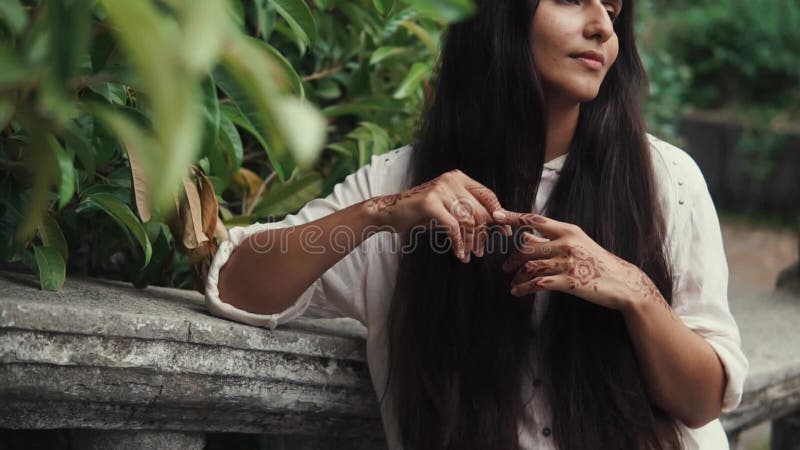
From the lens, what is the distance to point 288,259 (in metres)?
2.00

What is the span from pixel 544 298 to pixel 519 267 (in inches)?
7.4

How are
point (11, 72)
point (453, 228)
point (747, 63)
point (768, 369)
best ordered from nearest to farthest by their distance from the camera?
point (11, 72)
point (453, 228)
point (768, 369)
point (747, 63)

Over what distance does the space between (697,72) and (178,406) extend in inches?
270

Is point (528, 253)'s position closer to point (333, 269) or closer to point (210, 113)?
point (333, 269)

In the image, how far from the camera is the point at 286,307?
2.03m

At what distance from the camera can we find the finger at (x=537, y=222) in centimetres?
183

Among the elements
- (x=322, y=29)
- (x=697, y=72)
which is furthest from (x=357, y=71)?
(x=697, y=72)

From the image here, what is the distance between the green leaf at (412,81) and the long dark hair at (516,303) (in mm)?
567

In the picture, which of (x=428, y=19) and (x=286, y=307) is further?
(x=428, y=19)

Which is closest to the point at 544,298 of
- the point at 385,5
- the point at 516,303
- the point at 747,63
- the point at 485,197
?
the point at 516,303

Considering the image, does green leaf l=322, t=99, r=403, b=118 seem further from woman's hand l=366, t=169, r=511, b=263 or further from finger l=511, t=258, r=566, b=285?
finger l=511, t=258, r=566, b=285

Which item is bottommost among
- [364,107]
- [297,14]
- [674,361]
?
[364,107]

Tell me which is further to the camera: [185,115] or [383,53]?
[383,53]

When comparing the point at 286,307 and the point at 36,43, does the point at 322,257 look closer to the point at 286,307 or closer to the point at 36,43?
the point at 286,307
